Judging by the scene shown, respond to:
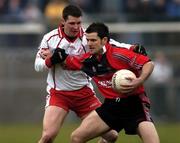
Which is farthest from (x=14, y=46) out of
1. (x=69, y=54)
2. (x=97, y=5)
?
(x=69, y=54)

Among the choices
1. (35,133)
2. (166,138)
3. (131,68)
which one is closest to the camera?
(131,68)

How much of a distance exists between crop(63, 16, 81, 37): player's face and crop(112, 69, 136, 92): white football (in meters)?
1.48

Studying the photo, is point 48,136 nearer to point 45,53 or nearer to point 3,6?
point 45,53

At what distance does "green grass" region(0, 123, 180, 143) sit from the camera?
1797cm

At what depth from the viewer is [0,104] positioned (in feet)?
77.7

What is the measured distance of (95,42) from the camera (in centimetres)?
1230

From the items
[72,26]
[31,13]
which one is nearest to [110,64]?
[72,26]

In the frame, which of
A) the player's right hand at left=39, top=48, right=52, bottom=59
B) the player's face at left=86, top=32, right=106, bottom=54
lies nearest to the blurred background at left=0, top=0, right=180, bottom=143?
the player's right hand at left=39, top=48, right=52, bottom=59

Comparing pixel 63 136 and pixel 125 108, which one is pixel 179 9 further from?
pixel 125 108

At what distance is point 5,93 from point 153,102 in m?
4.00

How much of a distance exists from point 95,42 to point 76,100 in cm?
185

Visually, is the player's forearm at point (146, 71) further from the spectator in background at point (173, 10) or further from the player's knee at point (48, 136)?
the spectator in background at point (173, 10)

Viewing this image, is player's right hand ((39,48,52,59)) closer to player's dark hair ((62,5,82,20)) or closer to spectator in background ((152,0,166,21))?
player's dark hair ((62,5,82,20))

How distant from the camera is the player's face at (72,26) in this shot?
523 inches
